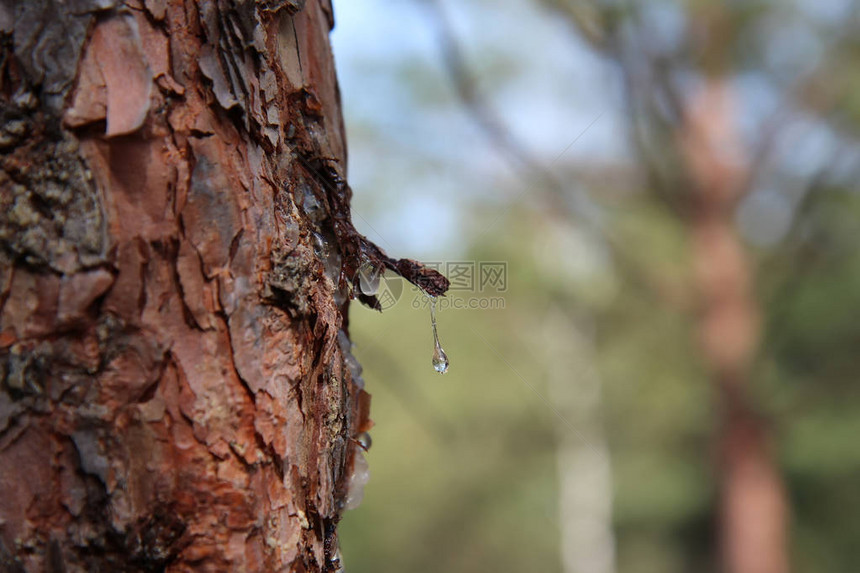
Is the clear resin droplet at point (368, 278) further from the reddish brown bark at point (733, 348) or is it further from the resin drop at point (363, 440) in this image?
the reddish brown bark at point (733, 348)

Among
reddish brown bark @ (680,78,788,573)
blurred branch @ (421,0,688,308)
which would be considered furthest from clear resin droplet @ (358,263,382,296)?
reddish brown bark @ (680,78,788,573)

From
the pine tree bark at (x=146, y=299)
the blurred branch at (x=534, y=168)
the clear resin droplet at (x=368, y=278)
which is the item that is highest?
the blurred branch at (x=534, y=168)

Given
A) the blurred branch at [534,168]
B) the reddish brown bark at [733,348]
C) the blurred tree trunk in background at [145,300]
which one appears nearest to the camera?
the blurred tree trunk in background at [145,300]

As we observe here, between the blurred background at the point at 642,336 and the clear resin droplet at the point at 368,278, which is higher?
the blurred background at the point at 642,336

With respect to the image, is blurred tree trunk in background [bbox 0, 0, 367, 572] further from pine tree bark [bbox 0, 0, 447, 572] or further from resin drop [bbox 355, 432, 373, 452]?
resin drop [bbox 355, 432, 373, 452]

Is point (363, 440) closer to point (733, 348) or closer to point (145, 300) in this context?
point (145, 300)

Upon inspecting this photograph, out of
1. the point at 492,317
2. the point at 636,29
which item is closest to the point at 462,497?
the point at 492,317

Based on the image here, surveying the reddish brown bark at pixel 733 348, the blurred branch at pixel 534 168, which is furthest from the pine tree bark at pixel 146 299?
the reddish brown bark at pixel 733 348

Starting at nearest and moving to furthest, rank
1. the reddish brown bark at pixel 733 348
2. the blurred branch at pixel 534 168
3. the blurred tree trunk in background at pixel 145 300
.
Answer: the blurred tree trunk in background at pixel 145 300 → the blurred branch at pixel 534 168 → the reddish brown bark at pixel 733 348

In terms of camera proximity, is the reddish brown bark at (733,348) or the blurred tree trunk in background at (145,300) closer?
the blurred tree trunk in background at (145,300)
